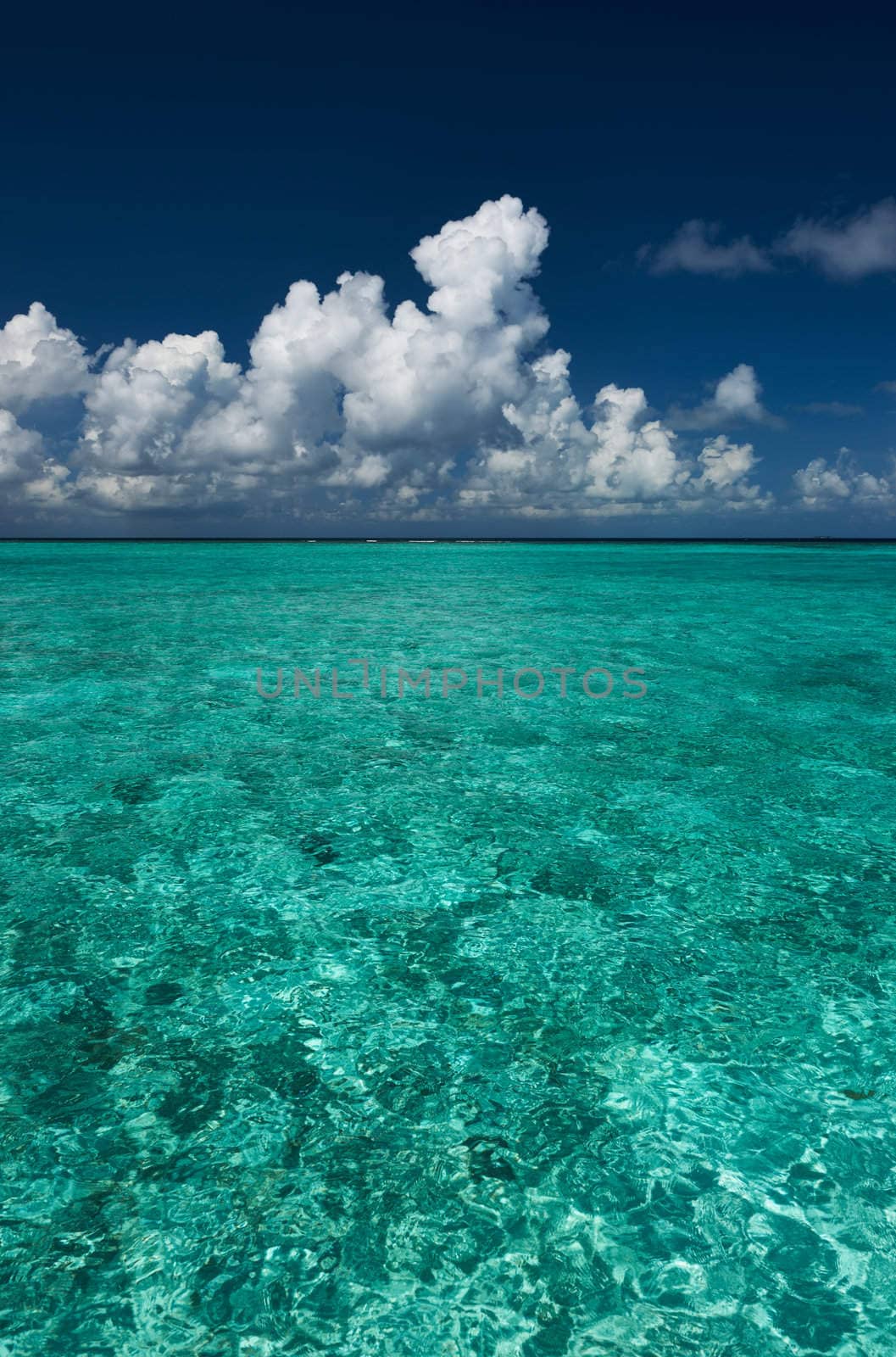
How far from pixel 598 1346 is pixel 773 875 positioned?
2.84m

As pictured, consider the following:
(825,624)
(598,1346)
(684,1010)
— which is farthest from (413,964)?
(825,624)

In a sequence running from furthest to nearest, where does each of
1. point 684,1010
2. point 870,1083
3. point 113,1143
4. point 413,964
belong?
point 413,964 < point 684,1010 < point 870,1083 < point 113,1143

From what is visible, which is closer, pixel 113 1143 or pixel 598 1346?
pixel 598 1346

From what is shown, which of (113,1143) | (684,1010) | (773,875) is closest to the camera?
(113,1143)

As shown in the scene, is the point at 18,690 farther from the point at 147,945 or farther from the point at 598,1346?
the point at 598,1346

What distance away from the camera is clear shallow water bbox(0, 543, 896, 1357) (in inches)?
76.8

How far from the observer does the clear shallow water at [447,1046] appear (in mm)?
1950

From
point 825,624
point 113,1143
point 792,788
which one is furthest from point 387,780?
point 825,624

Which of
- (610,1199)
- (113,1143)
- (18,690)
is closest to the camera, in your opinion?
(610,1199)

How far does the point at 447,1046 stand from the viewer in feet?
9.34

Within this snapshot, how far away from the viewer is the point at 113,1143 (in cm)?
238

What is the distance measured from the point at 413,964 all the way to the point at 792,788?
3.55 metres

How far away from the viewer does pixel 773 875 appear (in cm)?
423

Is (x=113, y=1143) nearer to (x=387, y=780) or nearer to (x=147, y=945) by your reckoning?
(x=147, y=945)
